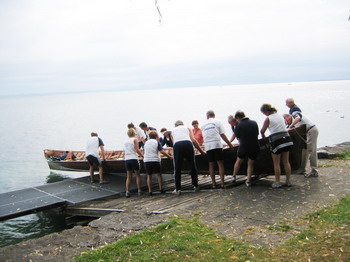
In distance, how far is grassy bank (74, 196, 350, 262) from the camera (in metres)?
4.72

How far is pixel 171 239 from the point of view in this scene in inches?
A: 218

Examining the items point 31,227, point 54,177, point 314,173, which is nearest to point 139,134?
point 31,227

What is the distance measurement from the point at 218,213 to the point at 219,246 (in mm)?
1698

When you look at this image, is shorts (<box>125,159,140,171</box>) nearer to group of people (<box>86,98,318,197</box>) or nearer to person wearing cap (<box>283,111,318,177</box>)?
group of people (<box>86,98,318,197</box>)

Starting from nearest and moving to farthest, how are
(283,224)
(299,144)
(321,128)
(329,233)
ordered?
(329,233) → (283,224) → (299,144) → (321,128)

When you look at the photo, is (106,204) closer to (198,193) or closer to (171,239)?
(198,193)

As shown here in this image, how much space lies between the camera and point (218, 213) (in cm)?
684

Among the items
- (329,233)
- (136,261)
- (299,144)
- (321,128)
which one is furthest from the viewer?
(321,128)

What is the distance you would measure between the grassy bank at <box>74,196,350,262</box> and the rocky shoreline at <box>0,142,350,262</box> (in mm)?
277

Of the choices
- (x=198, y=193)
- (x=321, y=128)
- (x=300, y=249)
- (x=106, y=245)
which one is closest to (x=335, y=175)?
(x=198, y=193)

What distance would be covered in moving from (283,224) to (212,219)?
1315 millimetres

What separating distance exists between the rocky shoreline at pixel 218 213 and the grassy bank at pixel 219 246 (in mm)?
277

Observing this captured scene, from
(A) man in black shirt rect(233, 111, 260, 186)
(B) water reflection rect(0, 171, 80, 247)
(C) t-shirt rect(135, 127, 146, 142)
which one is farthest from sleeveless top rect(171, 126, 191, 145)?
(B) water reflection rect(0, 171, 80, 247)

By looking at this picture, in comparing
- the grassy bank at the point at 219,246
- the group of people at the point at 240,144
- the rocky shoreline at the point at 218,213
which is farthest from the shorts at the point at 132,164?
the grassy bank at the point at 219,246
